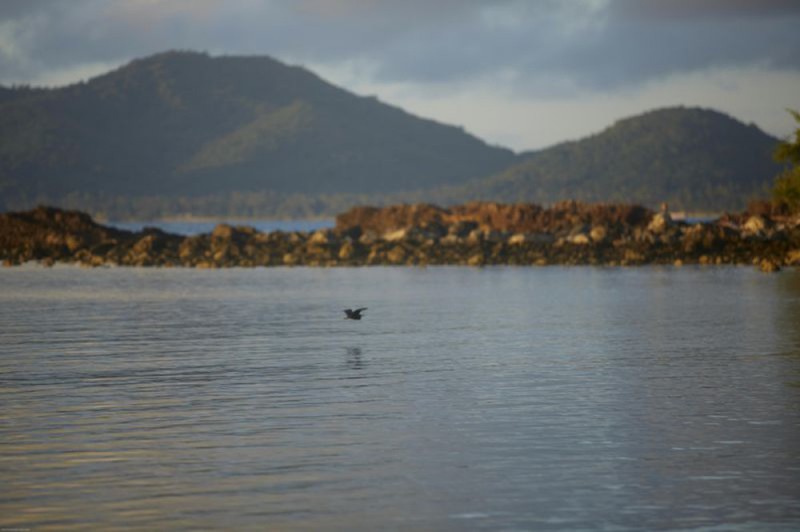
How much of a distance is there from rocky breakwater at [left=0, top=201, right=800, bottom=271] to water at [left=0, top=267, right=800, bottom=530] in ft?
105

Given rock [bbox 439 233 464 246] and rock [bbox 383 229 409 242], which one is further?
rock [bbox 383 229 409 242]

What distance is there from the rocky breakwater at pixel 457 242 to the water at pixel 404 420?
105ft

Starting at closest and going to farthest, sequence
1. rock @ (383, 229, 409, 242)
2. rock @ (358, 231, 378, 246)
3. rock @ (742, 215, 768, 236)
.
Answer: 1. rock @ (742, 215, 768, 236)
2. rock @ (383, 229, 409, 242)
3. rock @ (358, 231, 378, 246)

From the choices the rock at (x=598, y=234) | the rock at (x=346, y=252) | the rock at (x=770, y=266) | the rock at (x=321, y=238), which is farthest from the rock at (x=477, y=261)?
the rock at (x=770, y=266)

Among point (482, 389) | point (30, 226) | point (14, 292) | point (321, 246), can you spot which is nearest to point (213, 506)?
point (482, 389)

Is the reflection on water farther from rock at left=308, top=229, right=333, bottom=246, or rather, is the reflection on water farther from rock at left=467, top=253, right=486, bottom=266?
rock at left=308, top=229, right=333, bottom=246

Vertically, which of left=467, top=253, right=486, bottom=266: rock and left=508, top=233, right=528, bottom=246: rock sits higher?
left=508, top=233, right=528, bottom=246: rock

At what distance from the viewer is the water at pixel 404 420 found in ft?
39.5

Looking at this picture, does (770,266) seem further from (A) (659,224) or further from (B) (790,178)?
(A) (659,224)

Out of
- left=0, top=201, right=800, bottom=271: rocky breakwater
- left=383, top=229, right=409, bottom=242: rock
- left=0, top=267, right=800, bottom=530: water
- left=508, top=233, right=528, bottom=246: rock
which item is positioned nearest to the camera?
left=0, top=267, right=800, bottom=530: water

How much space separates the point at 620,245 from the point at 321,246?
58.9ft

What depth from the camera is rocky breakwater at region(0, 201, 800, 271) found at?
67.3 m

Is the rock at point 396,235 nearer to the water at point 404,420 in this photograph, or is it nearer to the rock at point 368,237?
the rock at point 368,237

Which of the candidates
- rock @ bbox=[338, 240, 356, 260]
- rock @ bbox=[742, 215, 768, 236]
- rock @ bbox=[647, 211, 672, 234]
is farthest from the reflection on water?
rock @ bbox=[647, 211, 672, 234]
